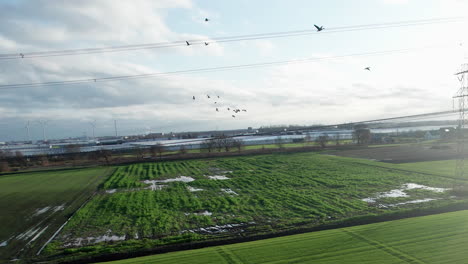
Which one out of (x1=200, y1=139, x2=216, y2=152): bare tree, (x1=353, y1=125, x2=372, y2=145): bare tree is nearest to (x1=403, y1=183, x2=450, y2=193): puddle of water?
(x1=200, y1=139, x2=216, y2=152): bare tree

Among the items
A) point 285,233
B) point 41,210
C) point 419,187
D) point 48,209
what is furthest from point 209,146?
point 285,233

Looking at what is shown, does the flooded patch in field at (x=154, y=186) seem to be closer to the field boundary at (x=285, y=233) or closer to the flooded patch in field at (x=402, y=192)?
the field boundary at (x=285, y=233)

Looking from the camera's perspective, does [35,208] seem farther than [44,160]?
No

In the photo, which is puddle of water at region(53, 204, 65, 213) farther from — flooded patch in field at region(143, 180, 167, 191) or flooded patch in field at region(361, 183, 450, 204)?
flooded patch in field at region(361, 183, 450, 204)

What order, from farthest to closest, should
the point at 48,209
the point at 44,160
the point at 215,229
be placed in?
the point at 44,160, the point at 48,209, the point at 215,229

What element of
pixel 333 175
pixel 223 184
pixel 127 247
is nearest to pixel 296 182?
pixel 333 175

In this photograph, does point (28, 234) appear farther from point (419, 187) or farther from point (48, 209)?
point (419, 187)
